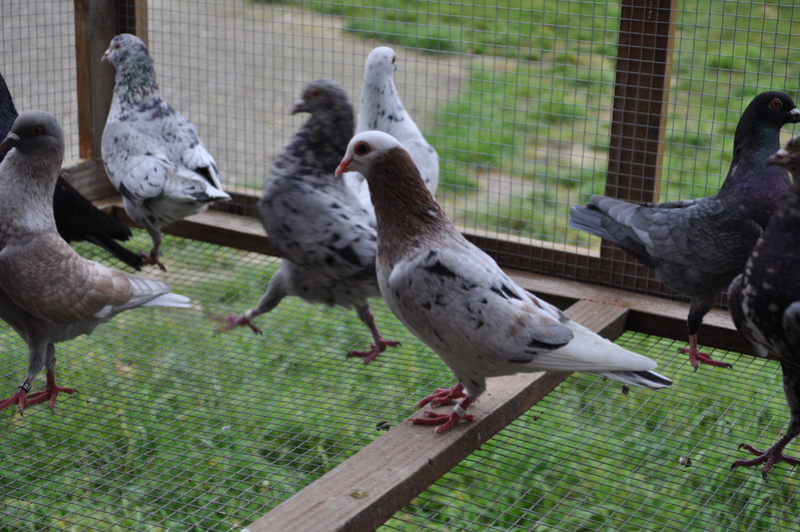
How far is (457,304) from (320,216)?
0.81 meters

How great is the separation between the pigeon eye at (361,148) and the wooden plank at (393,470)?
0.84m

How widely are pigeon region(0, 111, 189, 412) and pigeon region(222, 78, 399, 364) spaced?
530mm

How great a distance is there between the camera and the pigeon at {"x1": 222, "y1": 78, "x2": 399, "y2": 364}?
9.97 ft

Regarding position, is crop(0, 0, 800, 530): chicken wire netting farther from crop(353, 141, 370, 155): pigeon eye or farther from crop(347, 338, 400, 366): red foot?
crop(353, 141, 370, 155): pigeon eye

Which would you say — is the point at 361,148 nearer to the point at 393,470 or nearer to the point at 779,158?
the point at 393,470

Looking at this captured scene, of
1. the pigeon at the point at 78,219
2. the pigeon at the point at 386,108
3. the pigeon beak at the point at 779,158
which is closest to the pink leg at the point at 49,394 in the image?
the pigeon at the point at 78,219

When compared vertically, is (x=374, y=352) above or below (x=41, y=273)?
below

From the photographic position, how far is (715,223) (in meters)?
3.16

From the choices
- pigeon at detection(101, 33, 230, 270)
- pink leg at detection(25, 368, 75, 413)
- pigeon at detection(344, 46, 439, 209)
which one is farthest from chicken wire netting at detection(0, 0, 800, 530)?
pigeon at detection(344, 46, 439, 209)

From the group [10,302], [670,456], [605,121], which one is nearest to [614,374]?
[670,456]

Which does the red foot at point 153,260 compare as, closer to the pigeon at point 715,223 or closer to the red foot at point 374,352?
the red foot at point 374,352

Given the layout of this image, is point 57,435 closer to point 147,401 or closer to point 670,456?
point 147,401

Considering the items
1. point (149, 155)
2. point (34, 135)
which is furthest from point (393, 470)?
point (149, 155)

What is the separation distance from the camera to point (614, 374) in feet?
8.20
